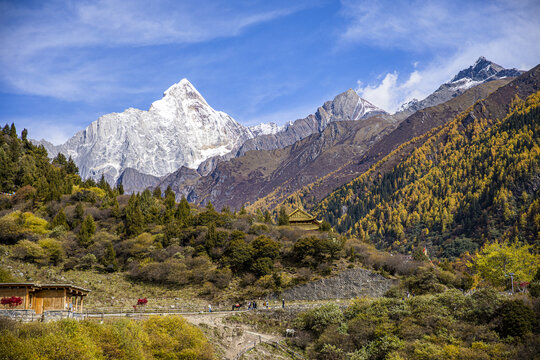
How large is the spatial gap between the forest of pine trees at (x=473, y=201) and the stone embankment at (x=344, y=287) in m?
68.3

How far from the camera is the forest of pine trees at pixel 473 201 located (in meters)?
140

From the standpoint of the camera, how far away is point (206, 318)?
166 ft

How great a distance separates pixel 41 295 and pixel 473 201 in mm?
149757

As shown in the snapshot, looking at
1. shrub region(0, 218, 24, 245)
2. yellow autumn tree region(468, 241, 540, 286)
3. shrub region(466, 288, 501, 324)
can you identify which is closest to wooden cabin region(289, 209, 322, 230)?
yellow autumn tree region(468, 241, 540, 286)

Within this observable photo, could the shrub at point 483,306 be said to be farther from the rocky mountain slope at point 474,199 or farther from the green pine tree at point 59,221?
the rocky mountain slope at point 474,199

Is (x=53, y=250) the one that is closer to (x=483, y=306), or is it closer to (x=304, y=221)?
(x=304, y=221)

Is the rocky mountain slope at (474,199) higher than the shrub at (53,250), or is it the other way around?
the rocky mountain slope at (474,199)

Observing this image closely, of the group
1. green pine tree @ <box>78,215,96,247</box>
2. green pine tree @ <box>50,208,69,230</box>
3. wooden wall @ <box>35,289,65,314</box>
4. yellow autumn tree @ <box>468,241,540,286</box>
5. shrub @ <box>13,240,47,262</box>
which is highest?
green pine tree @ <box>50,208,69,230</box>

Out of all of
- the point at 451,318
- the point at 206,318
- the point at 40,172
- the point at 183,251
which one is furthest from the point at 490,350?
the point at 40,172

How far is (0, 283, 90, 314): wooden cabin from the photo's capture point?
34.5 m

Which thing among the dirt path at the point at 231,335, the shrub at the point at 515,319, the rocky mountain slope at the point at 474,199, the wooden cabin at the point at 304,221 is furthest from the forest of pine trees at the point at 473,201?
the shrub at the point at 515,319

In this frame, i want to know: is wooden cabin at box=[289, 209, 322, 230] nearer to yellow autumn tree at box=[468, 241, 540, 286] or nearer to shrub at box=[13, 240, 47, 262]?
yellow autumn tree at box=[468, 241, 540, 286]

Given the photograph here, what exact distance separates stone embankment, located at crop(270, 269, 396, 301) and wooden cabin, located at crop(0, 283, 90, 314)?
103ft

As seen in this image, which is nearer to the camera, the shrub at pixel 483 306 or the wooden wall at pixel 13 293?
the wooden wall at pixel 13 293
